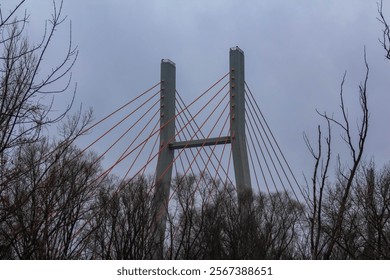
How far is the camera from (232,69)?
19.8 m

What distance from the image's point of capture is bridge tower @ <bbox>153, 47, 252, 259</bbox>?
17.9 metres

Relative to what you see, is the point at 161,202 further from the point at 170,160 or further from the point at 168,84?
the point at 168,84

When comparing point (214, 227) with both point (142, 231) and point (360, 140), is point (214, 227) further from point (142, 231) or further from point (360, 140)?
point (360, 140)

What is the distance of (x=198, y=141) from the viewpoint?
66.5 feet

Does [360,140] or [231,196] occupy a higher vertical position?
[231,196]

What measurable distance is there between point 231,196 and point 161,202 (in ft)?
9.81

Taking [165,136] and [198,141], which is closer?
[165,136]

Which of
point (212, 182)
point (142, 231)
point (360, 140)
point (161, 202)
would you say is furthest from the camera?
point (212, 182)

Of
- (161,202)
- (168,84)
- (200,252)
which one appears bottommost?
(200,252)

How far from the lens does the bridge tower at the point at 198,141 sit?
58.7 feet
